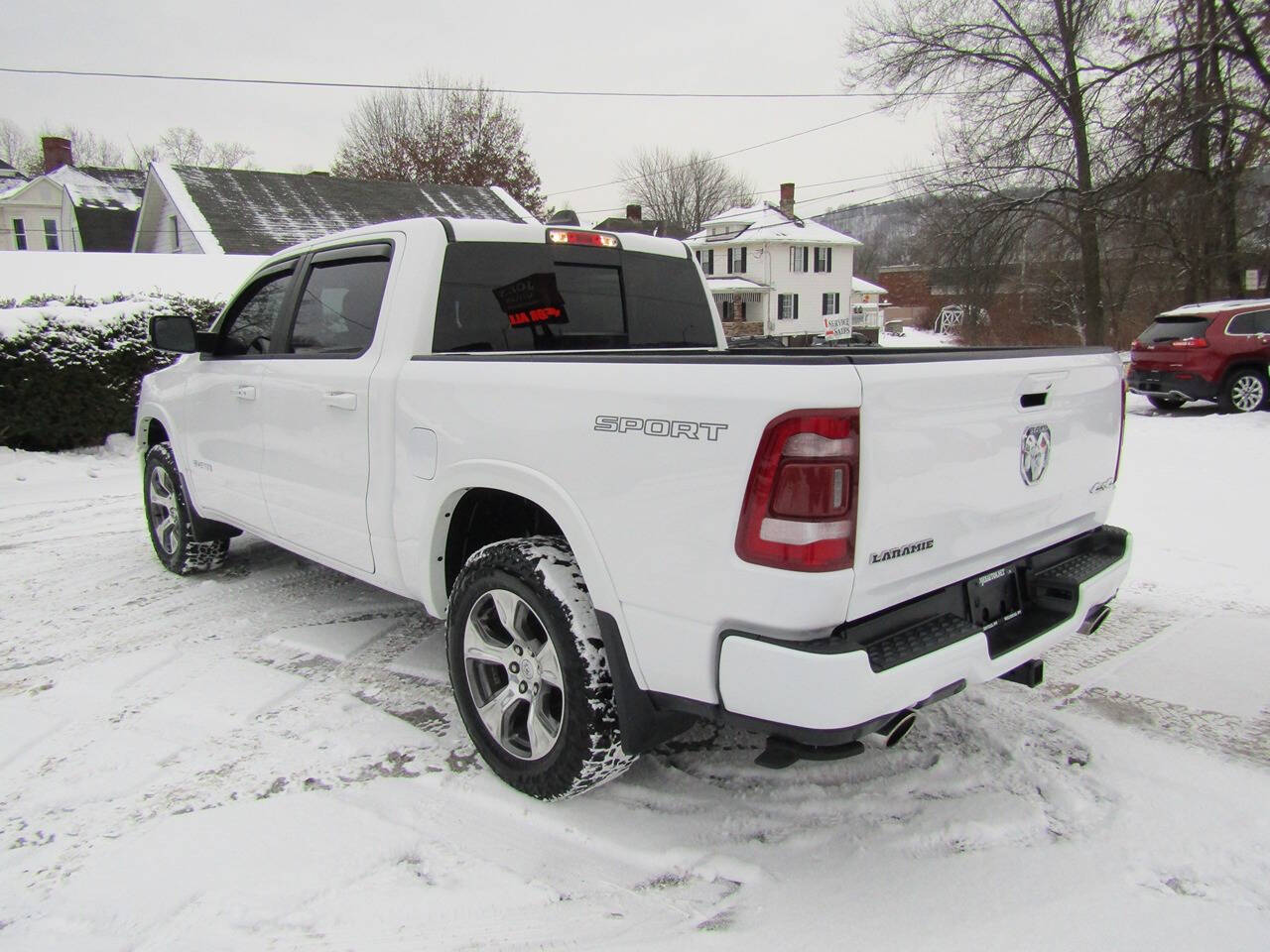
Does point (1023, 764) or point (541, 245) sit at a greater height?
point (541, 245)

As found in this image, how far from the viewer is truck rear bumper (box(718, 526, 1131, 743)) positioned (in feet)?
6.80

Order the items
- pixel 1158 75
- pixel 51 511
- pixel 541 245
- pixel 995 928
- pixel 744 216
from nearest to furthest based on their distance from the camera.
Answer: pixel 995 928, pixel 541 245, pixel 51 511, pixel 1158 75, pixel 744 216

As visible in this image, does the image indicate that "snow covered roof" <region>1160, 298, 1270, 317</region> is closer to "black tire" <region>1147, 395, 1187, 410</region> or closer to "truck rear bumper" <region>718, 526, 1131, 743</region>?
"black tire" <region>1147, 395, 1187, 410</region>

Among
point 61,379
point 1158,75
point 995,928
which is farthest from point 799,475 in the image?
point 1158,75

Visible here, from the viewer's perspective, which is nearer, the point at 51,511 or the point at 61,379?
the point at 51,511

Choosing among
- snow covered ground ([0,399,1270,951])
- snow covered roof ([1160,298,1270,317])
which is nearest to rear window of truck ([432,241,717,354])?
snow covered ground ([0,399,1270,951])

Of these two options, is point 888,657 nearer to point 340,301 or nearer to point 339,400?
point 339,400

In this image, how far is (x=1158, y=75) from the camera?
62.2 ft

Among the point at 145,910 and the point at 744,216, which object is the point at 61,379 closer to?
the point at 145,910

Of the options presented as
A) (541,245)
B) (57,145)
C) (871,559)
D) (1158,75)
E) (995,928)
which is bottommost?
(995,928)

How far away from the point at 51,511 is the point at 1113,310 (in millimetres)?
31787

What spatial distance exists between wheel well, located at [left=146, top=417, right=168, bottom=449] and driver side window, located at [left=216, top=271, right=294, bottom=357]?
4.82ft

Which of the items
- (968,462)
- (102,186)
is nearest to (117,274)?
(968,462)

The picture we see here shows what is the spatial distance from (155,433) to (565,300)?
3544 mm
